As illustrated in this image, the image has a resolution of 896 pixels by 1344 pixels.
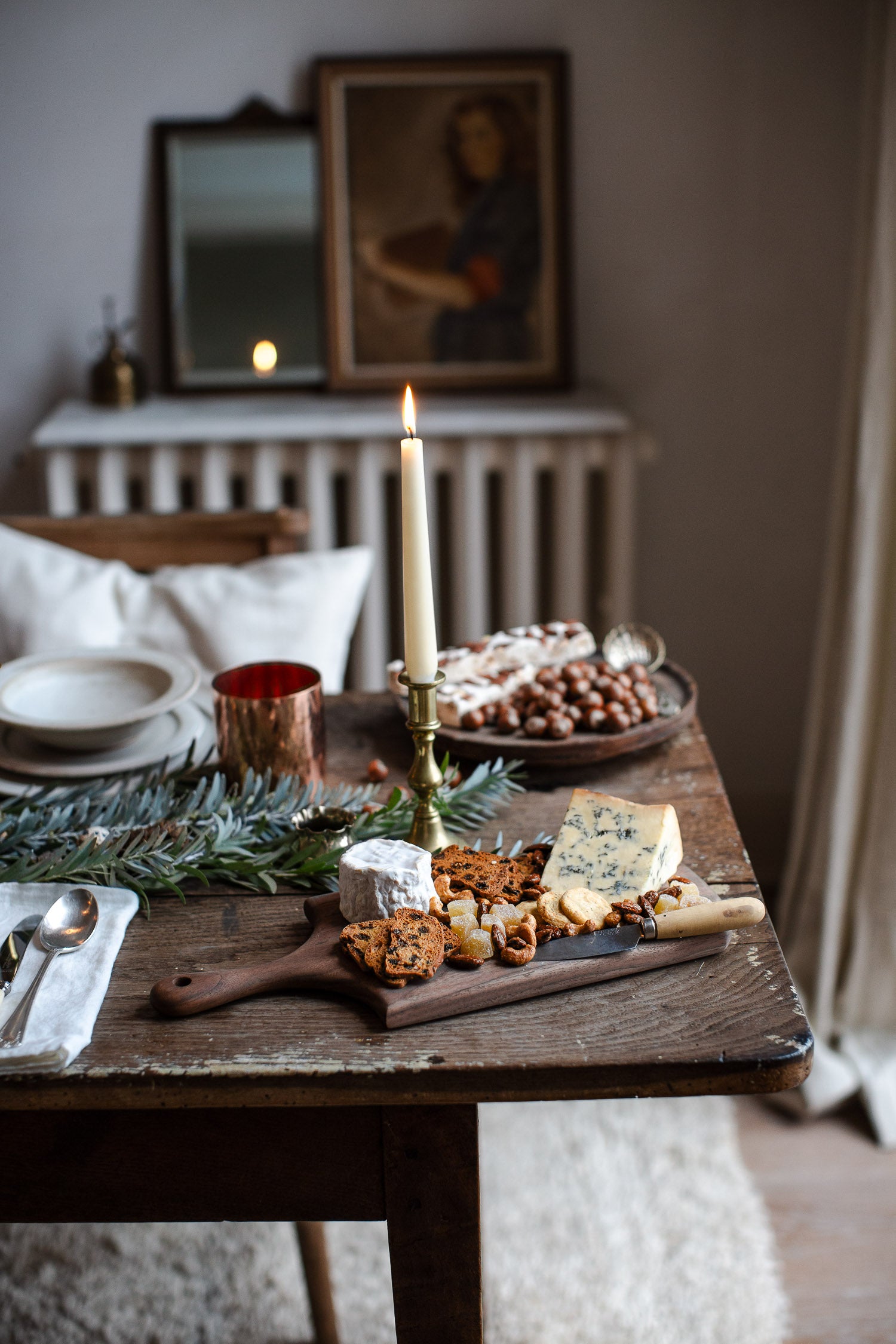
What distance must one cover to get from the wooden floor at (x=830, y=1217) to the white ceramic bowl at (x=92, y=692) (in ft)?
3.34

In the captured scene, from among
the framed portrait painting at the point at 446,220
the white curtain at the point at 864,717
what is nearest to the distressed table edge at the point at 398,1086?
the white curtain at the point at 864,717

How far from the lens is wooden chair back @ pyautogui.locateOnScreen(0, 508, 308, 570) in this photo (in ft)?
4.90

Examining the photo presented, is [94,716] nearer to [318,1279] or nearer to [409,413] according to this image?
[409,413]

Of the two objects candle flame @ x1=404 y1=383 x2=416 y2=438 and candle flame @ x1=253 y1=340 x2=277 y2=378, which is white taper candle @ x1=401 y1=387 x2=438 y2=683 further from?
candle flame @ x1=253 y1=340 x2=277 y2=378

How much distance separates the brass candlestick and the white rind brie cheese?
0.22ft

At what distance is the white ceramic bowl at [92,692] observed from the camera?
0.97 m

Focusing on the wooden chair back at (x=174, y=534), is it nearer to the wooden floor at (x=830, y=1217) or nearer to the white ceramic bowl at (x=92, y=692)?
the white ceramic bowl at (x=92, y=692)

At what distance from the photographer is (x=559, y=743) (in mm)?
997

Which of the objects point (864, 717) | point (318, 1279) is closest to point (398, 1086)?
point (318, 1279)

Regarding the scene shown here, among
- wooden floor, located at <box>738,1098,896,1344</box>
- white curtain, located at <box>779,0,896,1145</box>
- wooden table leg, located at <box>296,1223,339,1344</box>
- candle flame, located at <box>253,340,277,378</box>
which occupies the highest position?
candle flame, located at <box>253,340,277,378</box>

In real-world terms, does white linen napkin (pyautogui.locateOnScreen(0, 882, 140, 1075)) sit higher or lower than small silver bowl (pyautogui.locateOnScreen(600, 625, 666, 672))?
lower

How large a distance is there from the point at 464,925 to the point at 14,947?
0.29 m

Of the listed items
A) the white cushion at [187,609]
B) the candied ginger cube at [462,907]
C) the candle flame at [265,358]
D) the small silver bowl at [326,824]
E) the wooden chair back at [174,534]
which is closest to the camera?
the candied ginger cube at [462,907]

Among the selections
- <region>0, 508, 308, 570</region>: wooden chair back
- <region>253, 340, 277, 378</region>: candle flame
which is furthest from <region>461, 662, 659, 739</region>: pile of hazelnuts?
<region>253, 340, 277, 378</region>: candle flame
